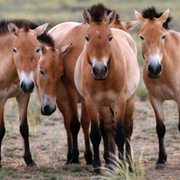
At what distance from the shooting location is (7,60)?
4852 mm

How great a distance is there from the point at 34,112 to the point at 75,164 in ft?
10.0

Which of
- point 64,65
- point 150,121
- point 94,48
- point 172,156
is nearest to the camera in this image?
point 94,48

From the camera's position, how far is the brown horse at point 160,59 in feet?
15.0

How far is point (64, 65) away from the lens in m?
5.14

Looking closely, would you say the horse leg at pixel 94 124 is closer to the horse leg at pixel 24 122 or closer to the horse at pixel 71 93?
the horse at pixel 71 93

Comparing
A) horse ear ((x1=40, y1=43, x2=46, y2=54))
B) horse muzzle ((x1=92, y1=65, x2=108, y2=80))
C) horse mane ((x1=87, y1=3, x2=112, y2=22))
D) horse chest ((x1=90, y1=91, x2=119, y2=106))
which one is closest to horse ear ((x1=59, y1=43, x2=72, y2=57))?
horse ear ((x1=40, y1=43, x2=46, y2=54))

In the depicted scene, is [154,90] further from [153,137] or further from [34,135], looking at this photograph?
[34,135]

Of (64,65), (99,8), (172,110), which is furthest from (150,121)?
(99,8)

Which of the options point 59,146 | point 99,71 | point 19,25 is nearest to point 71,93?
point 19,25

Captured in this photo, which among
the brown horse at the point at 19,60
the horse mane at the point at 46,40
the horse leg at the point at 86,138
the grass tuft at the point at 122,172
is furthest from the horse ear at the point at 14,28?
the grass tuft at the point at 122,172

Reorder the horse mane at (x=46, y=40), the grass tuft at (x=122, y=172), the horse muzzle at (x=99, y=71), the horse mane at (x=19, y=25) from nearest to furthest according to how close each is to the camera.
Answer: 1. the grass tuft at (x=122, y=172)
2. the horse muzzle at (x=99, y=71)
3. the horse mane at (x=19, y=25)
4. the horse mane at (x=46, y=40)

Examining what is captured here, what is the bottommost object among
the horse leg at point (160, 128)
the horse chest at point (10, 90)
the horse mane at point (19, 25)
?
the horse leg at point (160, 128)

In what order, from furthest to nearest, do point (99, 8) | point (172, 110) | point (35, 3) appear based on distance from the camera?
point (35, 3)
point (172, 110)
point (99, 8)

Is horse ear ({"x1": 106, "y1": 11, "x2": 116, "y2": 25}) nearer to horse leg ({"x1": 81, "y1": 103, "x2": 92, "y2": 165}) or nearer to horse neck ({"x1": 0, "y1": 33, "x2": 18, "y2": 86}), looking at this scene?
horse neck ({"x1": 0, "y1": 33, "x2": 18, "y2": 86})
